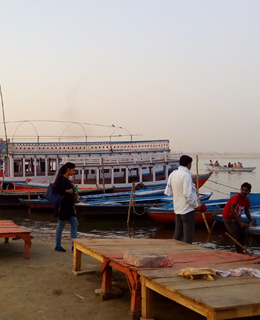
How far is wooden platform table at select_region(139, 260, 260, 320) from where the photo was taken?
3.22 metres

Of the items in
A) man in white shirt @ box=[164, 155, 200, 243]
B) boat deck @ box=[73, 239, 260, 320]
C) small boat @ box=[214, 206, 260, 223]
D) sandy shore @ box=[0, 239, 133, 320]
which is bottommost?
small boat @ box=[214, 206, 260, 223]

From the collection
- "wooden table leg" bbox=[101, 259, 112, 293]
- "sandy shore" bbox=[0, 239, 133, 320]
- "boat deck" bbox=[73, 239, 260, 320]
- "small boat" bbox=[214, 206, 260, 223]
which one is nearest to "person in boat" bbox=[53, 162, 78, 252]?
"sandy shore" bbox=[0, 239, 133, 320]

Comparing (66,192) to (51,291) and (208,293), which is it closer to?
(51,291)

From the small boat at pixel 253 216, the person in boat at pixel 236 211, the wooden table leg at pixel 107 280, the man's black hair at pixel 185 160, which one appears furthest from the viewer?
the small boat at pixel 253 216

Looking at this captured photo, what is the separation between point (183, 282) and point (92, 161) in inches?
836

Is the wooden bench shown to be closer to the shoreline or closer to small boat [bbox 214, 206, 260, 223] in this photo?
the shoreline

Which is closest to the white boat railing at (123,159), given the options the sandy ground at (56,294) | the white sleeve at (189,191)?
the sandy ground at (56,294)

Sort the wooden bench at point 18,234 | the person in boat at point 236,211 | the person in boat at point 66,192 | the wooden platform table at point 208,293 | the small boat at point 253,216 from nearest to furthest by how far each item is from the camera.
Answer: the wooden platform table at point 208,293, the wooden bench at point 18,234, the person in boat at point 66,192, the person in boat at point 236,211, the small boat at point 253,216

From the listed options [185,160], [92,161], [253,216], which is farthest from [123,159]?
[185,160]

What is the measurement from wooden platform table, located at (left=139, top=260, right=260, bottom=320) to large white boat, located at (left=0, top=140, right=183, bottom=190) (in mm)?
20077

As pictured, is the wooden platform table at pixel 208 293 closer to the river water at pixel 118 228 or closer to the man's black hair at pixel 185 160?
the man's black hair at pixel 185 160

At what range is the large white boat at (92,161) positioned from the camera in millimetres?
24922

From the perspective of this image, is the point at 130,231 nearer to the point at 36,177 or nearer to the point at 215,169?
the point at 36,177

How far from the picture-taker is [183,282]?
12.6 feet
